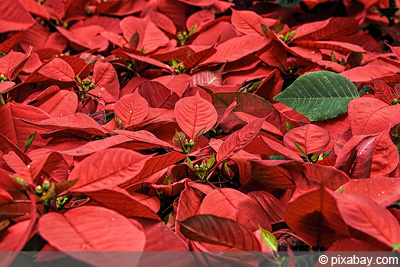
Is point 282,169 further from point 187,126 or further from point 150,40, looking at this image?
point 150,40

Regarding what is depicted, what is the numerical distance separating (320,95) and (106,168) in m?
0.44

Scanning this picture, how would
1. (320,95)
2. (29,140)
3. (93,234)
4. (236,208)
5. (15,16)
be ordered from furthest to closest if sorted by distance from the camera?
1. (15,16)
2. (320,95)
3. (29,140)
4. (236,208)
5. (93,234)

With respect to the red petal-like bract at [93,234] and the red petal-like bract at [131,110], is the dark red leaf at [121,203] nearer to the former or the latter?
the red petal-like bract at [93,234]

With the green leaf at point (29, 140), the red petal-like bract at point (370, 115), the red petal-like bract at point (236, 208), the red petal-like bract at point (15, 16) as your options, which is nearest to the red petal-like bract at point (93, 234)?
the red petal-like bract at point (236, 208)

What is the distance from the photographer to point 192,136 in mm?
659

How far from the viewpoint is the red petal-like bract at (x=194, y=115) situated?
67 cm

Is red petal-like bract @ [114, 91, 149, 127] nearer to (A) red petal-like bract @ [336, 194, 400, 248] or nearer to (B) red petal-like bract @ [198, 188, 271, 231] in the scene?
(B) red petal-like bract @ [198, 188, 271, 231]

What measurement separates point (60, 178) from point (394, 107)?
502 millimetres

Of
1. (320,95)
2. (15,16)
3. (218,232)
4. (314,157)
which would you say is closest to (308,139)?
(314,157)

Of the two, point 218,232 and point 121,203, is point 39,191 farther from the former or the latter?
point 218,232

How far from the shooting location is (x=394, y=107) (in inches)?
27.0

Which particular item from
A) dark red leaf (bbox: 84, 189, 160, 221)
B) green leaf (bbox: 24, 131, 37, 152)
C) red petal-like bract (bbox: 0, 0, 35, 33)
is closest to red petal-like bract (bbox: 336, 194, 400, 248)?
dark red leaf (bbox: 84, 189, 160, 221)

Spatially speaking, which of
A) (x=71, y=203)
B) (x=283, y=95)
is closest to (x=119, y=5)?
(x=283, y=95)

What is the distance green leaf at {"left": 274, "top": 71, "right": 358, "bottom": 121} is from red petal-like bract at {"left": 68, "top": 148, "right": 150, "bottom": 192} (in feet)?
1.16
